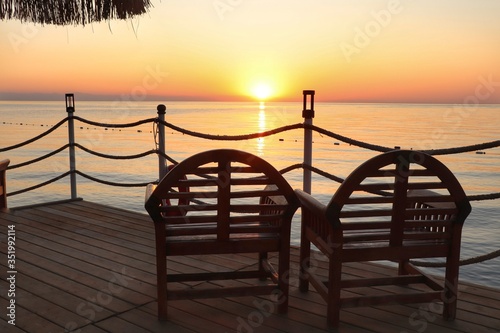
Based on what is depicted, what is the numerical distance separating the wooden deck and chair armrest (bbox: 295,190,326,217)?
25.3 inches

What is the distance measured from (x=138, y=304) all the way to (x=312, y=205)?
1.28m

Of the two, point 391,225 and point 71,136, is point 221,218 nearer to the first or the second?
point 391,225

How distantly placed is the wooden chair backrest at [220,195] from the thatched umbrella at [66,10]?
7.12ft

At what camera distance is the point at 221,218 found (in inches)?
93.3

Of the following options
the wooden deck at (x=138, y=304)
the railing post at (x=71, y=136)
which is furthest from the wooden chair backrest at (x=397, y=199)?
the railing post at (x=71, y=136)

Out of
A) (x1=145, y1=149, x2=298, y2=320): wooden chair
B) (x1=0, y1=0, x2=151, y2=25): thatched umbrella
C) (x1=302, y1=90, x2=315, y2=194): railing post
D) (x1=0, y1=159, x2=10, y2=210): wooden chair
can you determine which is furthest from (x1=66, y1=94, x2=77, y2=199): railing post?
(x1=145, y1=149, x2=298, y2=320): wooden chair

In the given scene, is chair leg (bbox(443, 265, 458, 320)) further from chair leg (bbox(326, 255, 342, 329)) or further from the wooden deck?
chair leg (bbox(326, 255, 342, 329))

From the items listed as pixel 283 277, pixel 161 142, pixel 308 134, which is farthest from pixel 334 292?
pixel 161 142

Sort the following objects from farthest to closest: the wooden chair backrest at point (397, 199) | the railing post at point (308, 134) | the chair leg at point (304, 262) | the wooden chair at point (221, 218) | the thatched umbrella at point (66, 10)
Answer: the railing post at point (308, 134) → the thatched umbrella at point (66, 10) → the chair leg at point (304, 262) → the wooden chair at point (221, 218) → the wooden chair backrest at point (397, 199)

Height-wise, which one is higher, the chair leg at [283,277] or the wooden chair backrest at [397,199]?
the wooden chair backrest at [397,199]

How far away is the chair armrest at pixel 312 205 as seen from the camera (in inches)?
89.3

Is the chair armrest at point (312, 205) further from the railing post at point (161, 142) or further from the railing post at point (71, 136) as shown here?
the railing post at point (71, 136)

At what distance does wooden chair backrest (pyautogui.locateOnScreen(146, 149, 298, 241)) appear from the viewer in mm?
2215

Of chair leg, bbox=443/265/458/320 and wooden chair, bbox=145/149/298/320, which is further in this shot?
chair leg, bbox=443/265/458/320
